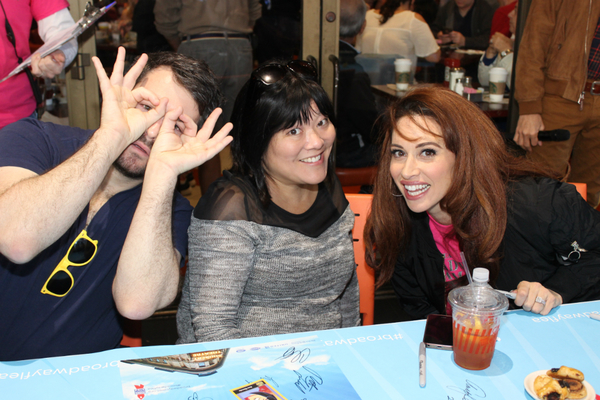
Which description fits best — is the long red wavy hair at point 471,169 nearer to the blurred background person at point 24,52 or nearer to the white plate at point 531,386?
the white plate at point 531,386

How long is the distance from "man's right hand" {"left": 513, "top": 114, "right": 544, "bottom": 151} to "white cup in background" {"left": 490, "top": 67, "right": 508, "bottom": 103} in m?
0.29

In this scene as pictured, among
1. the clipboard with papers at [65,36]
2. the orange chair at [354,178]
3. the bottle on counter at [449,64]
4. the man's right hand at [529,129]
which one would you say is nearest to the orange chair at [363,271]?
the clipboard with papers at [65,36]

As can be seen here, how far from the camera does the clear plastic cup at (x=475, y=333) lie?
1085 mm

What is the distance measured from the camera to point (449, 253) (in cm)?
173

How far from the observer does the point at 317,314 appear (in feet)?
5.32

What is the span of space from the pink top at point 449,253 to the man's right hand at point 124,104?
97cm

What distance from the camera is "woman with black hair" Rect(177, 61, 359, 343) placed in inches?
57.8

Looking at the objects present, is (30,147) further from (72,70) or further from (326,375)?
(72,70)

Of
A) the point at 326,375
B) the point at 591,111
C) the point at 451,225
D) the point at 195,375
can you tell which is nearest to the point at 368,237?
the point at 451,225

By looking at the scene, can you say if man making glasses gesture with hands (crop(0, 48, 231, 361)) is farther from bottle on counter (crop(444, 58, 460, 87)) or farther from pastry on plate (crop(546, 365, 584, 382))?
bottle on counter (crop(444, 58, 460, 87))

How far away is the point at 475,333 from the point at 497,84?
2.68 metres

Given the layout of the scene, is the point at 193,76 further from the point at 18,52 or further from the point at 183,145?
the point at 18,52

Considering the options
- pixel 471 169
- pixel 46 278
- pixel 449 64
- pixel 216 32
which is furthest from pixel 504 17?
pixel 46 278

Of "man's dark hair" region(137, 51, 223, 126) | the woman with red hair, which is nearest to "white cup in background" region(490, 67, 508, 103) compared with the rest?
the woman with red hair
